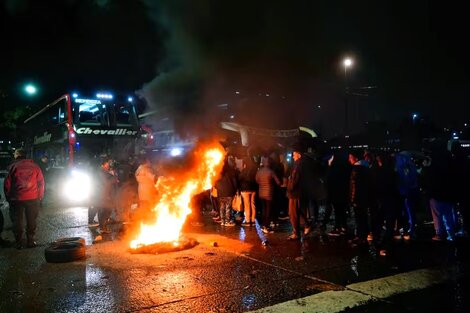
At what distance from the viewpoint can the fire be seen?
761 centimetres

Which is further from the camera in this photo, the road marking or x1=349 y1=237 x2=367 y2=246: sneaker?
x1=349 y1=237 x2=367 y2=246: sneaker

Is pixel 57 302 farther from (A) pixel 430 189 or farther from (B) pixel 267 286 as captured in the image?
→ (A) pixel 430 189

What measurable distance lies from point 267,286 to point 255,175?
15.3 feet

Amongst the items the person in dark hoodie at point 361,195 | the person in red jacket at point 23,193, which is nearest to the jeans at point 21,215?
the person in red jacket at point 23,193

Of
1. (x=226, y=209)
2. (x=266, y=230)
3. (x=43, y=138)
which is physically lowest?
(x=266, y=230)

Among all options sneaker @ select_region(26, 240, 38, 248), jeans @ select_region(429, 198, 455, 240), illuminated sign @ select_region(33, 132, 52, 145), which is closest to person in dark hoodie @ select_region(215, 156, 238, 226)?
sneaker @ select_region(26, 240, 38, 248)

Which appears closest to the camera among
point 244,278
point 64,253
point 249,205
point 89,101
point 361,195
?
point 244,278

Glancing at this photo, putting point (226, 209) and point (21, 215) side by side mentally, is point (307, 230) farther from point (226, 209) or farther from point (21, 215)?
point (21, 215)

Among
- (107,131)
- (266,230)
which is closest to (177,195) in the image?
(266,230)

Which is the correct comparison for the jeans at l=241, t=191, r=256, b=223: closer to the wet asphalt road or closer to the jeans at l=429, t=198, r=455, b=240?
the wet asphalt road

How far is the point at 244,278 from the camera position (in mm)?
5539

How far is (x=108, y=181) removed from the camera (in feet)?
31.1

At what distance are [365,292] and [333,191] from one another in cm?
375

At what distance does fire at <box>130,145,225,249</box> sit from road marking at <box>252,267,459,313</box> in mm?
3356
